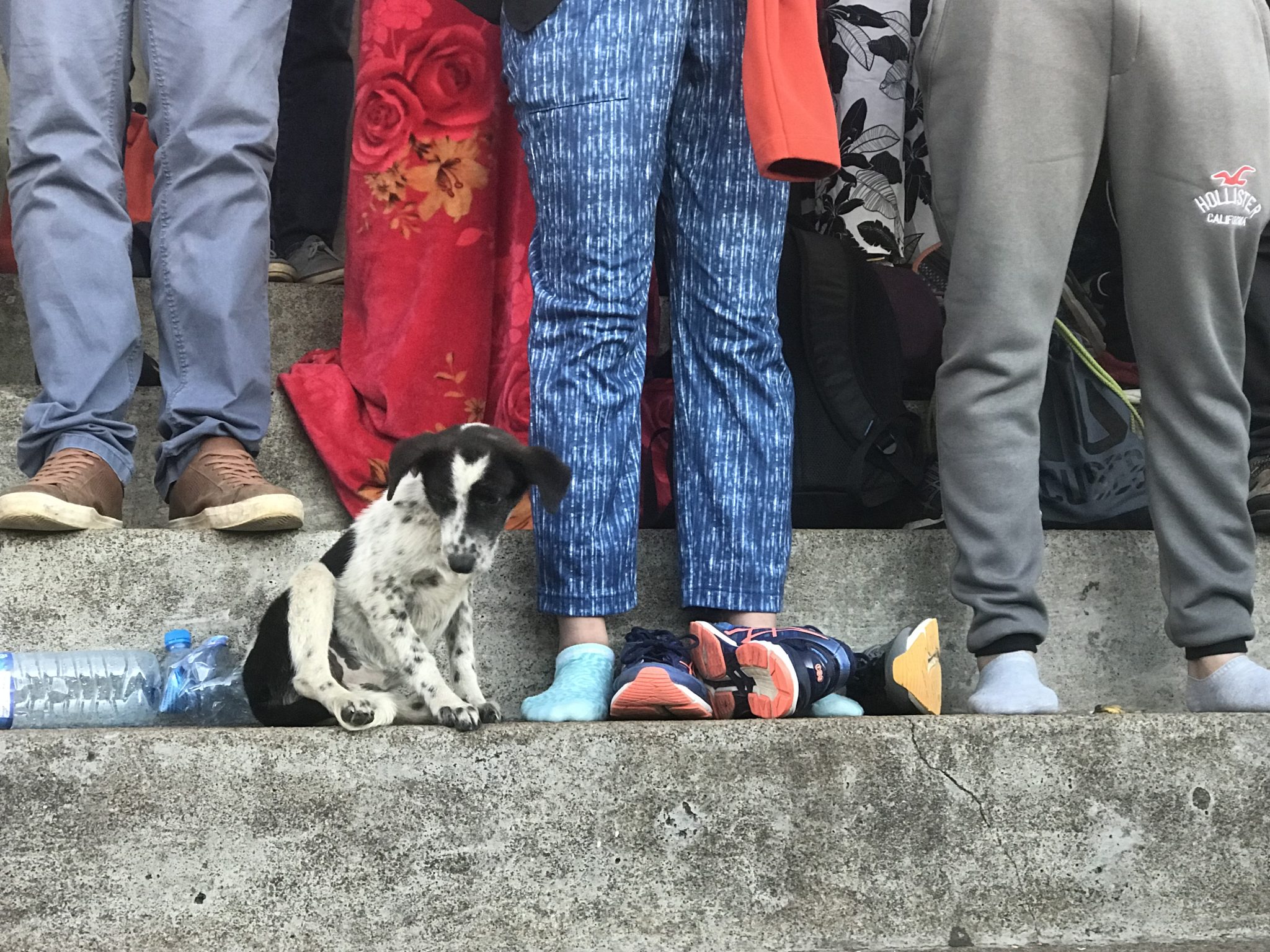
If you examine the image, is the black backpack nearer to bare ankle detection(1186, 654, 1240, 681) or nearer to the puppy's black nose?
bare ankle detection(1186, 654, 1240, 681)

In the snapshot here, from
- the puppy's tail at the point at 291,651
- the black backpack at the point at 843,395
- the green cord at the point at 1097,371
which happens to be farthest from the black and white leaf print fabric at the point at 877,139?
the puppy's tail at the point at 291,651

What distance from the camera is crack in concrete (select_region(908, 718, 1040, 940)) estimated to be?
180 centimetres

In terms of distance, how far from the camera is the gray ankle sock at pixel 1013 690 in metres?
2.11

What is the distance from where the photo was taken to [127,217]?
8.13 feet

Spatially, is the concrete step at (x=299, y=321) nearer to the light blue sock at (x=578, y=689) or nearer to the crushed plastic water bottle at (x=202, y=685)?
the crushed plastic water bottle at (x=202, y=685)

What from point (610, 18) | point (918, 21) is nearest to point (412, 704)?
point (610, 18)

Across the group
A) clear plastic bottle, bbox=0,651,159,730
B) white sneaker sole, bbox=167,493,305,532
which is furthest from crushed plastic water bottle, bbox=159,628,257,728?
white sneaker sole, bbox=167,493,305,532

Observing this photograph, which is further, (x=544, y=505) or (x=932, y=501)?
(x=932, y=501)

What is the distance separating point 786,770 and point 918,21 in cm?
227

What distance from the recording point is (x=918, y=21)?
3316 mm

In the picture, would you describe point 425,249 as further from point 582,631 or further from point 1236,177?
point 1236,177

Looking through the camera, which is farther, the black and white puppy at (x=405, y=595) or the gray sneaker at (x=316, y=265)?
the gray sneaker at (x=316, y=265)

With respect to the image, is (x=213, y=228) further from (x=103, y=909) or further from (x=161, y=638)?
(x=103, y=909)

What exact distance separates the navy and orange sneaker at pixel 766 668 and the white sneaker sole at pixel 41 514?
1082 mm
